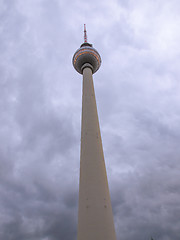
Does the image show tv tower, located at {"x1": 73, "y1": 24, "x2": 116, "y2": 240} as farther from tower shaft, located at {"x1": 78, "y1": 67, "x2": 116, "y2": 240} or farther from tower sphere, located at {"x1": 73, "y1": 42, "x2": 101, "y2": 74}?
tower sphere, located at {"x1": 73, "y1": 42, "x2": 101, "y2": 74}

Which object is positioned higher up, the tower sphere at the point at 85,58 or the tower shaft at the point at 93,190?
the tower sphere at the point at 85,58

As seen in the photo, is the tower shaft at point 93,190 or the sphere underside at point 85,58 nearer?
the tower shaft at point 93,190

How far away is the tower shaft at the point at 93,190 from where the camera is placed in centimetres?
2059

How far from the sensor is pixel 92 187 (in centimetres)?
2391

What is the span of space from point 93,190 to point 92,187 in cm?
42

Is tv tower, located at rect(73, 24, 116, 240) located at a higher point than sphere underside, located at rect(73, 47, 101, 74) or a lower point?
lower

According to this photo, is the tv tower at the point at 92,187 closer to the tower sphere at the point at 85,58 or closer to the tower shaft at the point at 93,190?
the tower shaft at the point at 93,190

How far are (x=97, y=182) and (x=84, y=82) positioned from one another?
2172 centimetres

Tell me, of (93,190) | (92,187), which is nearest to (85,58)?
(92,187)

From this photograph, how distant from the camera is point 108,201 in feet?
77.2

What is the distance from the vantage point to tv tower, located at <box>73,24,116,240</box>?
20656mm

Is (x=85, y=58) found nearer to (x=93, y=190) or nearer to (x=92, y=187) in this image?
(x=92, y=187)

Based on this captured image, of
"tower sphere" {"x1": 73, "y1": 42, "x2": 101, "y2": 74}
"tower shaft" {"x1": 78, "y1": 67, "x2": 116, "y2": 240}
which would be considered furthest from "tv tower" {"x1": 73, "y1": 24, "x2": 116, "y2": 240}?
"tower sphere" {"x1": 73, "y1": 42, "x2": 101, "y2": 74}

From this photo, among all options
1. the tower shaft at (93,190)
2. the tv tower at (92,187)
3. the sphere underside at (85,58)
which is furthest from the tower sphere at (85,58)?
the tower shaft at (93,190)
